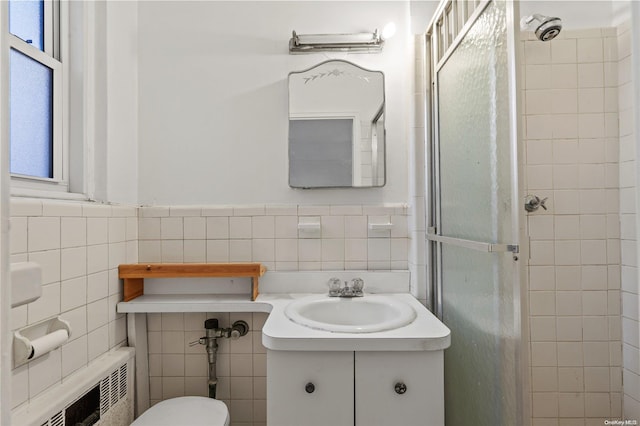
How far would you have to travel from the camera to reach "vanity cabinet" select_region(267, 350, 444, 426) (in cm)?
105

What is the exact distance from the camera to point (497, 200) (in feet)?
3.03

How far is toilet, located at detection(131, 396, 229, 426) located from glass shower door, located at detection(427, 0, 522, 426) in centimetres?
92

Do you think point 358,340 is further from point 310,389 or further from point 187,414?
point 187,414

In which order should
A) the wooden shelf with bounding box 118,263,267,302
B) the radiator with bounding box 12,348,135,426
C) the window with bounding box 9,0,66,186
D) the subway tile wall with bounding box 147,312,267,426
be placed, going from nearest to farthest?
1. the radiator with bounding box 12,348,135,426
2. the window with bounding box 9,0,66,186
3. the wooden shelf with bounding box 118,263,267,302
4. the subway tile wall with bounding box 147,312,267,426

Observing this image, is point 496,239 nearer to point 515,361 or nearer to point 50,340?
point 515,361

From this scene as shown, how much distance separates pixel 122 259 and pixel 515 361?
5.09ft

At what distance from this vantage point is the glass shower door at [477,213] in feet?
2.85

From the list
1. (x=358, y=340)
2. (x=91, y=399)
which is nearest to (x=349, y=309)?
(x=358, y=340)

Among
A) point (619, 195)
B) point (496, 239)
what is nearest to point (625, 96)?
point (619, 195)

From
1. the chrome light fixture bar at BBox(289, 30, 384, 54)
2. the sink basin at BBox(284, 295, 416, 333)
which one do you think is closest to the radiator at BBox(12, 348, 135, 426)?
the sink basin at BBox(284, 295, 416, 333)

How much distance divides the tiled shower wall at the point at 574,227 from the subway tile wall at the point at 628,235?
0.08 feet

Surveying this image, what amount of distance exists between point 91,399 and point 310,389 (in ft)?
2.67

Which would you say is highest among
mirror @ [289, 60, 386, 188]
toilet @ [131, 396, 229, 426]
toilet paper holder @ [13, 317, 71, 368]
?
mirror @ [289, 60, 386, 188]

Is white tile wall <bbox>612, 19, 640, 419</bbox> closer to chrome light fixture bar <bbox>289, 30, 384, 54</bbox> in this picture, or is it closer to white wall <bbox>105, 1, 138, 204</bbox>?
chrome light fixture bar <bbox>289, 30, 384, 54</bbox>
